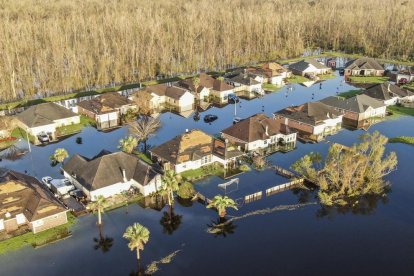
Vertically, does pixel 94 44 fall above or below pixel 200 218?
above

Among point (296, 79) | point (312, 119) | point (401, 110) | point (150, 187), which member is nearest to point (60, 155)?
point (150, 187)

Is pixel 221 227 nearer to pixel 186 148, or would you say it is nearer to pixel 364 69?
pixel 186 148

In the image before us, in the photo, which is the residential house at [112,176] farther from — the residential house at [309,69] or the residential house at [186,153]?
the residential house at [309,69]

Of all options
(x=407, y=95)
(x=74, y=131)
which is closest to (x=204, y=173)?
(x=74, y=131)

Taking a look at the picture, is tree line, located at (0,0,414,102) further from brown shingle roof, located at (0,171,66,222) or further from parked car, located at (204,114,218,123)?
brown shingle roof, located at (0,171,66,222)

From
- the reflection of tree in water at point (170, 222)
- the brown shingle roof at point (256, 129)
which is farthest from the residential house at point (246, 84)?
the reflection of tree in water at point (170, 222)

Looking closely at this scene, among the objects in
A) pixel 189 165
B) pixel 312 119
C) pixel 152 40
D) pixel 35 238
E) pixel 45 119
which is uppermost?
pixel 152 40

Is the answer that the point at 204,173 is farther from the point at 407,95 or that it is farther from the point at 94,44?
the point at 94,44
